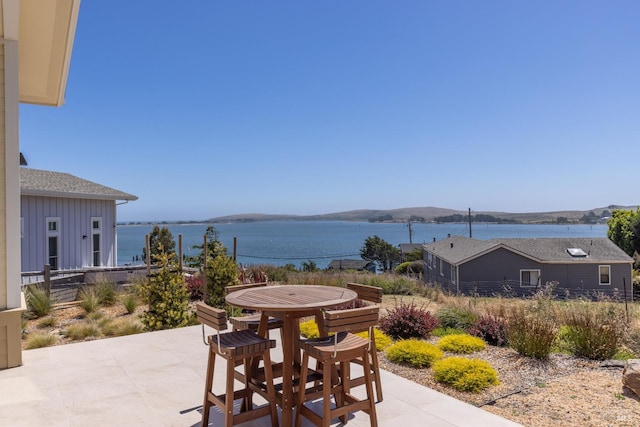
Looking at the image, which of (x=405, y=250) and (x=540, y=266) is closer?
(x=540, y=266)

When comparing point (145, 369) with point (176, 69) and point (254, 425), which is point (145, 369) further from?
point (176, 69)

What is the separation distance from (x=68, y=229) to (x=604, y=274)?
2920 cm

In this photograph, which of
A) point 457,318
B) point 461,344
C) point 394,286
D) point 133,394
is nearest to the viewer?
point 133,394

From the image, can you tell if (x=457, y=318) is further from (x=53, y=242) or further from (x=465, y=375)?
(x=53, y=242)

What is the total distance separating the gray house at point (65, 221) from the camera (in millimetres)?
11734

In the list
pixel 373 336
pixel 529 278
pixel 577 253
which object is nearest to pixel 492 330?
pixel 373 336

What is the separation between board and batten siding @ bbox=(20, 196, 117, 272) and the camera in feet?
38.4

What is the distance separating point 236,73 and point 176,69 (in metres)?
2.41

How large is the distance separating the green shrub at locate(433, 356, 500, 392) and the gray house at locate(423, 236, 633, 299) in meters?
21.1

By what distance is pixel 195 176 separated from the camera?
38.9 meters

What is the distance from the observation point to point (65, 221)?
12664 mm

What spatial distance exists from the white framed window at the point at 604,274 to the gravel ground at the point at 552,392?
79.9 feet

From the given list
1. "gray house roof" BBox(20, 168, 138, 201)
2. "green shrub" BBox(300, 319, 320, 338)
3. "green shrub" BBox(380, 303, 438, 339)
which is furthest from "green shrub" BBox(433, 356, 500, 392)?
"gray house roof" BBox(20, 168, 138, 201)

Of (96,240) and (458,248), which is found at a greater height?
(96,240)
